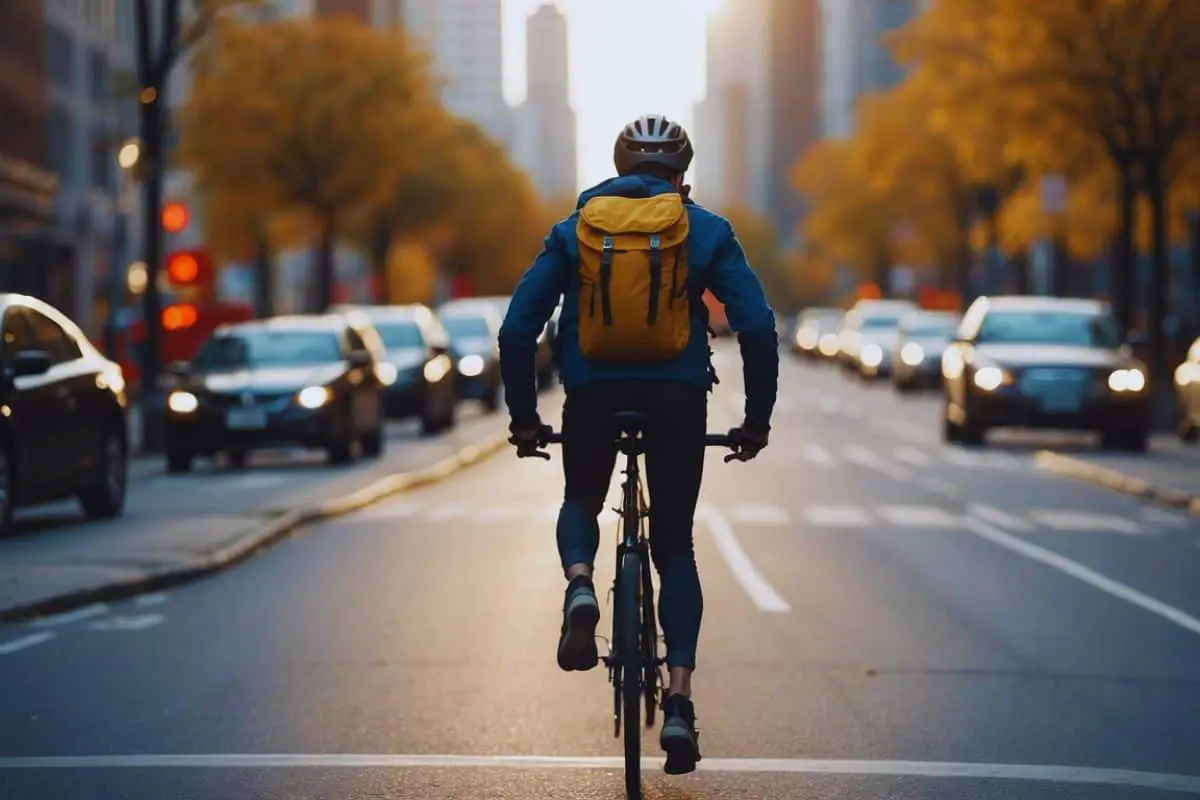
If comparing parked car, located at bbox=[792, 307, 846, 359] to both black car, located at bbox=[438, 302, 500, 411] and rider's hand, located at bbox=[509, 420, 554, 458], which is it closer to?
black car, located at bbox=[438, 302, 500, 411]

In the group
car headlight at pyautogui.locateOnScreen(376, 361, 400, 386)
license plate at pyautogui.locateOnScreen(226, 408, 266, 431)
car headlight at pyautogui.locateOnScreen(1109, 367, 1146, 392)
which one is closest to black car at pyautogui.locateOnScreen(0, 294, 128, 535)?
license plate at pyautogui.locateOnScreen(226, 408, 266, 431)

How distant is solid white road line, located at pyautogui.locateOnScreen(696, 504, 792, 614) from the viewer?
13312 mm

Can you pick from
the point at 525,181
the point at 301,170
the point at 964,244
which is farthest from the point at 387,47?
the point at 525,181

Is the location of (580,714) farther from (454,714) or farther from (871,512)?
(871,512)

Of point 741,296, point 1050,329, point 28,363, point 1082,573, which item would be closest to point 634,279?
point 741,296

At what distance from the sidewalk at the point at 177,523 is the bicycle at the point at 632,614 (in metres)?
5.50

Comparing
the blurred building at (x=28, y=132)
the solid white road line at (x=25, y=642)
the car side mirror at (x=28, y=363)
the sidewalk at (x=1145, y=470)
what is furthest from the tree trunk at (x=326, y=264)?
the solid white road line at (x=25, y=642)

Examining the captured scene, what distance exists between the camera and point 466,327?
4581cm

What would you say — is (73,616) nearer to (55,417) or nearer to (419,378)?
(55,417)

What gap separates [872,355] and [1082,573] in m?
46.8

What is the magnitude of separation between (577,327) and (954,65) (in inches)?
1873

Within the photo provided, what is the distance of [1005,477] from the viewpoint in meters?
25.5

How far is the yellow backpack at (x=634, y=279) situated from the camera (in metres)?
7.31

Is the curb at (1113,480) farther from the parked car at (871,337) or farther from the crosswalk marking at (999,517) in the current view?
the parked car at (871,337)
